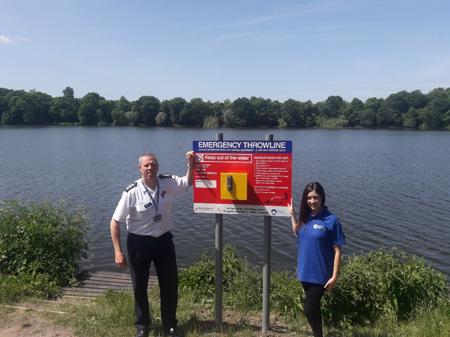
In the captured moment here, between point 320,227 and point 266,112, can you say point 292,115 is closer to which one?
point 266,112

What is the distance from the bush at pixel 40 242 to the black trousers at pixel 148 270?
8.42 feet

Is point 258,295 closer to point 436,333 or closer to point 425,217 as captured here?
point 436,333

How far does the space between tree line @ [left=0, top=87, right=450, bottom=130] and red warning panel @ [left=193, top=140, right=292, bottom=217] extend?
416 ft

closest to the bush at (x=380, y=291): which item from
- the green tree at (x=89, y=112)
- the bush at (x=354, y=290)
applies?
the bush at (x=354, y=290)

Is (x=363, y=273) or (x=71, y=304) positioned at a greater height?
Result: (x=363, y=273)

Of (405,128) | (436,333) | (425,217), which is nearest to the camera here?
(436,333)

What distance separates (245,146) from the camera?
5.30 m

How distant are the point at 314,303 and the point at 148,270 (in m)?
1.99

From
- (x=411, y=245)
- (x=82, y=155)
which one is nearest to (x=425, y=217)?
(x=411, y=245)

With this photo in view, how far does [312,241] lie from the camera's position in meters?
4.79

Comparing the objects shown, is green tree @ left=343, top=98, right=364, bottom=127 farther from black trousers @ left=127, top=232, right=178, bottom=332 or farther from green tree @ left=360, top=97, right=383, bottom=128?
black trousers @ left=127, top=232, right=178, bottom=332

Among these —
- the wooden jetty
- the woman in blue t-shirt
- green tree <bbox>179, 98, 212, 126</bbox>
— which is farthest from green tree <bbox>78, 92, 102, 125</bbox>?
the woman in blue t-shirt

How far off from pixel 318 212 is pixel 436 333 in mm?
2050

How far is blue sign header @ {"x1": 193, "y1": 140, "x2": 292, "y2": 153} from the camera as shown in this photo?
5.21 m
